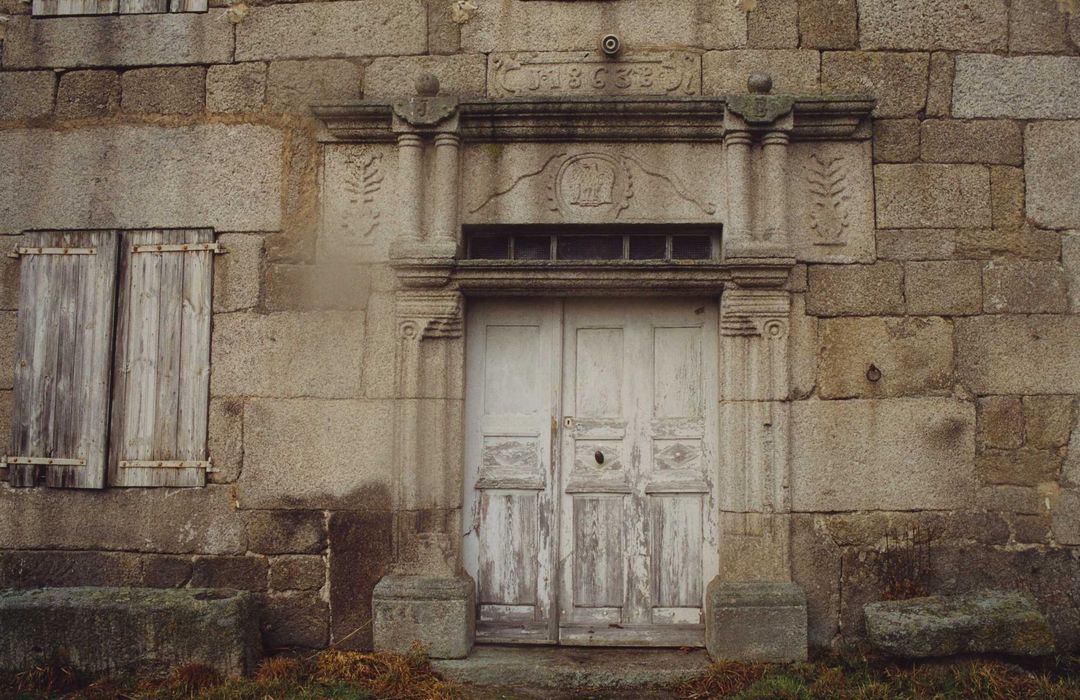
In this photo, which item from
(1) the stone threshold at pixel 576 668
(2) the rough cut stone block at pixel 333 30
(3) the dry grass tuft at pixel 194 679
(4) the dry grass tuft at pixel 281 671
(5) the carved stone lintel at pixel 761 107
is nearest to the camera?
(3) the dry grass tuft at pixel 194 679

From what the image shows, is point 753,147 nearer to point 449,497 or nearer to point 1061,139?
point 1061,139

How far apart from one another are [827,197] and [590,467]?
204 cm

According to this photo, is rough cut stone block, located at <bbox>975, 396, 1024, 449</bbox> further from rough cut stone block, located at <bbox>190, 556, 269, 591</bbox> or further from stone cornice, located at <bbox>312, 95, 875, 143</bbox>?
rough cut stone block, located at <bbox>190, 556, 269, 591</bbox>

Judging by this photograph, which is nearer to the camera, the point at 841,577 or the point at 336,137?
the point at 841,577

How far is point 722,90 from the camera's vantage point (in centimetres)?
459

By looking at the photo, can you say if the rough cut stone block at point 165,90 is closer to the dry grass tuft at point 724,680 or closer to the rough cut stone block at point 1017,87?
the dry grass tuft at point 724,680

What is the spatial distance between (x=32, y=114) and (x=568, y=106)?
3.26 m

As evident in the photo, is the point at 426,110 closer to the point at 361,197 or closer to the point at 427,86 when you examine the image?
the point at 427,86

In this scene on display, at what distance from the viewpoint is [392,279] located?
461 cm

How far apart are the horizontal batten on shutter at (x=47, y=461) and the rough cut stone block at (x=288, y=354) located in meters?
0.90

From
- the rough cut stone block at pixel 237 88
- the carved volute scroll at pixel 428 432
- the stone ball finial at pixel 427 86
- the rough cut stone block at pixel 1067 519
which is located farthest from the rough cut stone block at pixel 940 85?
the rough cut stone block at pixel 237 88

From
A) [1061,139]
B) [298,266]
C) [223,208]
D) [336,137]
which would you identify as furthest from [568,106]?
[1061,139]

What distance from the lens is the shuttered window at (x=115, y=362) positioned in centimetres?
466

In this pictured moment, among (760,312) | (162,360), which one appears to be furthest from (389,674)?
(760,312)
